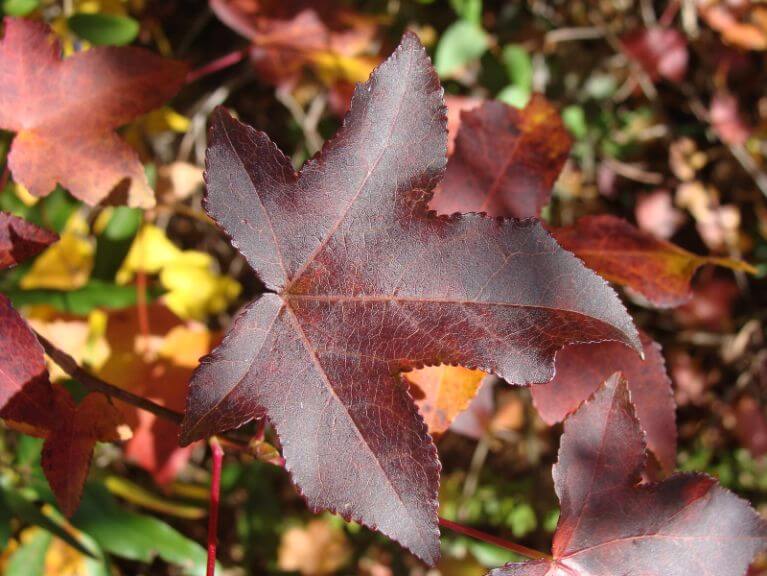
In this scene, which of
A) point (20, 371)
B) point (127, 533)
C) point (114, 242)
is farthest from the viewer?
point (114, 242)

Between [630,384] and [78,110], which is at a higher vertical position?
[78,110]

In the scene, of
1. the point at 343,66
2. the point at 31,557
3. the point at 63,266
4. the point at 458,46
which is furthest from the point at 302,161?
the point at 31,557

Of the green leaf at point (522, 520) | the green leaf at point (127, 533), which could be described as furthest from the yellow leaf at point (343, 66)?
the green leaf at point (522, 520)

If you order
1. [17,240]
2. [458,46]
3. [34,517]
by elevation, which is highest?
[17,240]

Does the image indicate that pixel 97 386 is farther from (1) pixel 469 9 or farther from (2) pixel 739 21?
(2) pixel 739 21

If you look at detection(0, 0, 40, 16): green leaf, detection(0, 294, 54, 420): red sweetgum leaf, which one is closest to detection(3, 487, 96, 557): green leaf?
detection(0, 294, 54, 420): red sweetgum leaf

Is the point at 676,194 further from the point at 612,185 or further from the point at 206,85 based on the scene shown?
the point at 206,85

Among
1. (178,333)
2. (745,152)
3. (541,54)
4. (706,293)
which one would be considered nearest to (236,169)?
(178,333)
